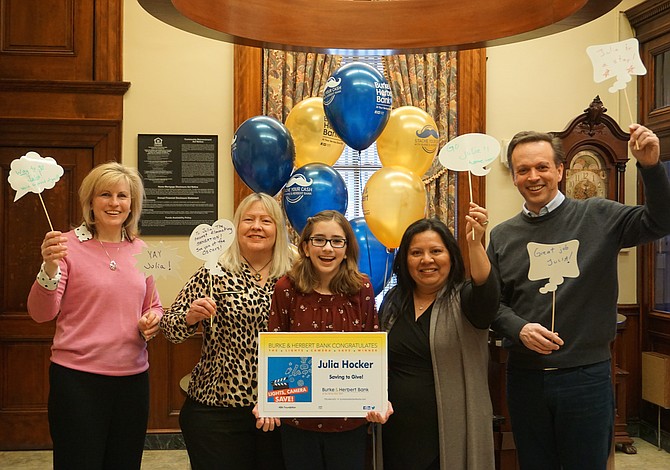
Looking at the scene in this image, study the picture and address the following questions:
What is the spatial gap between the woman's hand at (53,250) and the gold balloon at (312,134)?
1.51 meters

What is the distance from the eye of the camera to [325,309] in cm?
204

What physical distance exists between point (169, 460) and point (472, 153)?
3.13 meters

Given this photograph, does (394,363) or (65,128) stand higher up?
(65,128)

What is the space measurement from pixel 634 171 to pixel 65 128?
4209 millimetres

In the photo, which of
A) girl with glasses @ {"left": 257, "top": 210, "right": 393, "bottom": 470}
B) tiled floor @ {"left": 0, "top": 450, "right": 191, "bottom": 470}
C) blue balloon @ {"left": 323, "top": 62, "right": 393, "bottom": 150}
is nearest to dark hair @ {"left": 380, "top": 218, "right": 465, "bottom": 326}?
girl with glasses @ {"left": 257, "top": 210, "right": 393, "bottom": 470}

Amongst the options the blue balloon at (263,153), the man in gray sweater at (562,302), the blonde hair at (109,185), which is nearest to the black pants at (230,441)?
the blonde hair at (109,185)

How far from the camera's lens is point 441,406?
78.4 inches

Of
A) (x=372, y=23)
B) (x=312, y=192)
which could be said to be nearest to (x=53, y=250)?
(x=312, y=192)

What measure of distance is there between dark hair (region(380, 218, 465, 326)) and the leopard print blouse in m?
0.43

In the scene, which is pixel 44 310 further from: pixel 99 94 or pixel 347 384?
pixel 99 94

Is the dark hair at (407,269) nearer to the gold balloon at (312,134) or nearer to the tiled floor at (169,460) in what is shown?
the gold balloon at (312,134)

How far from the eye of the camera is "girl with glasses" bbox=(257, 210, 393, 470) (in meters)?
1.99

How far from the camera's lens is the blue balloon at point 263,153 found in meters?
2.89

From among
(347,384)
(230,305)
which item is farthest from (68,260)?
(347,384)
